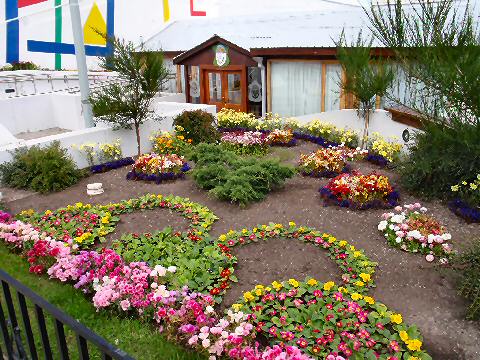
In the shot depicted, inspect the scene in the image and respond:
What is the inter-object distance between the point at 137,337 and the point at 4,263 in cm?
253

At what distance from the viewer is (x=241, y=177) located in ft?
24.6

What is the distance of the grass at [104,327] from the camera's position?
392 centimetres

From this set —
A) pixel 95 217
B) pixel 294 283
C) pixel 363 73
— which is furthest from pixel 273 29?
pixel 294 283

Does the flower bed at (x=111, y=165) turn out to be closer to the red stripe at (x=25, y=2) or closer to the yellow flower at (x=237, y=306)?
the yellow flower at (x=237, y=306)

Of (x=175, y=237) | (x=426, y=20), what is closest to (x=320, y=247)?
(x=175, y=237)

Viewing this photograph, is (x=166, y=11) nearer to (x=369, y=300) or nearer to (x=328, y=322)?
(x=369, y=300)

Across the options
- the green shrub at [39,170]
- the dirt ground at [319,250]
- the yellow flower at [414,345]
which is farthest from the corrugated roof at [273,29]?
the yellow flower at [414,345]

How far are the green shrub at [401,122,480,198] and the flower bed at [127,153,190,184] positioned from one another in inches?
175

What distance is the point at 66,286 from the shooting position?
16.3ft

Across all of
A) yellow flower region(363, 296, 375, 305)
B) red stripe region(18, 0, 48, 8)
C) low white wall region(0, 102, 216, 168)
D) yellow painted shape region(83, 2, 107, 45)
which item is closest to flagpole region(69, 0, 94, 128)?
low white wall region(0, 102, 216, 168)

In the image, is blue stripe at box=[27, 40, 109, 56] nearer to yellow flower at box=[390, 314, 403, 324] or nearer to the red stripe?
the red stripe

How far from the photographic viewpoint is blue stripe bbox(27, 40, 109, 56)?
979 inches

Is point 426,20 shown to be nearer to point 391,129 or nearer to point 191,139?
point 391,129

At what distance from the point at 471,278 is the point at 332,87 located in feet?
33.2
